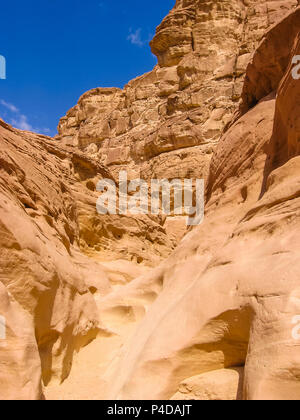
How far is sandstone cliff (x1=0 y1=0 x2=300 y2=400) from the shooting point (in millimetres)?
2910

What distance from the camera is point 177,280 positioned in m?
4.79

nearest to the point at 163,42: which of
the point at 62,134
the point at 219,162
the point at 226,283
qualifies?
the point at 62,134

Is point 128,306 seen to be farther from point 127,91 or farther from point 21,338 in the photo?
point 127,91

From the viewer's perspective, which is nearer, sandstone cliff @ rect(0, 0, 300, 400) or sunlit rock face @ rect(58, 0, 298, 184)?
sandstone cliff @ rect(0, 0, 300, 400)

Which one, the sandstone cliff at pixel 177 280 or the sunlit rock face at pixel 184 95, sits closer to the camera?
the sandstone cliff at pixel 177 280

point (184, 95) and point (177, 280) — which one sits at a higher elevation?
point (184, 95)

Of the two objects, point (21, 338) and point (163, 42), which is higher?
point (163, 42)

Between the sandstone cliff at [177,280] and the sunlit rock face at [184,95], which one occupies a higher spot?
the sunlit rock face at [184,95]

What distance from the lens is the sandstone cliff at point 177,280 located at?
2.91 meters

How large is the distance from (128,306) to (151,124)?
26798 millimetres

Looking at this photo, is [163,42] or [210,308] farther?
[163,42]

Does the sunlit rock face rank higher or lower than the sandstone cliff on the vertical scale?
higher

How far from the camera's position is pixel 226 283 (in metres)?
3.27

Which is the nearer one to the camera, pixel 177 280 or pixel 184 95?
pixel 177 280
